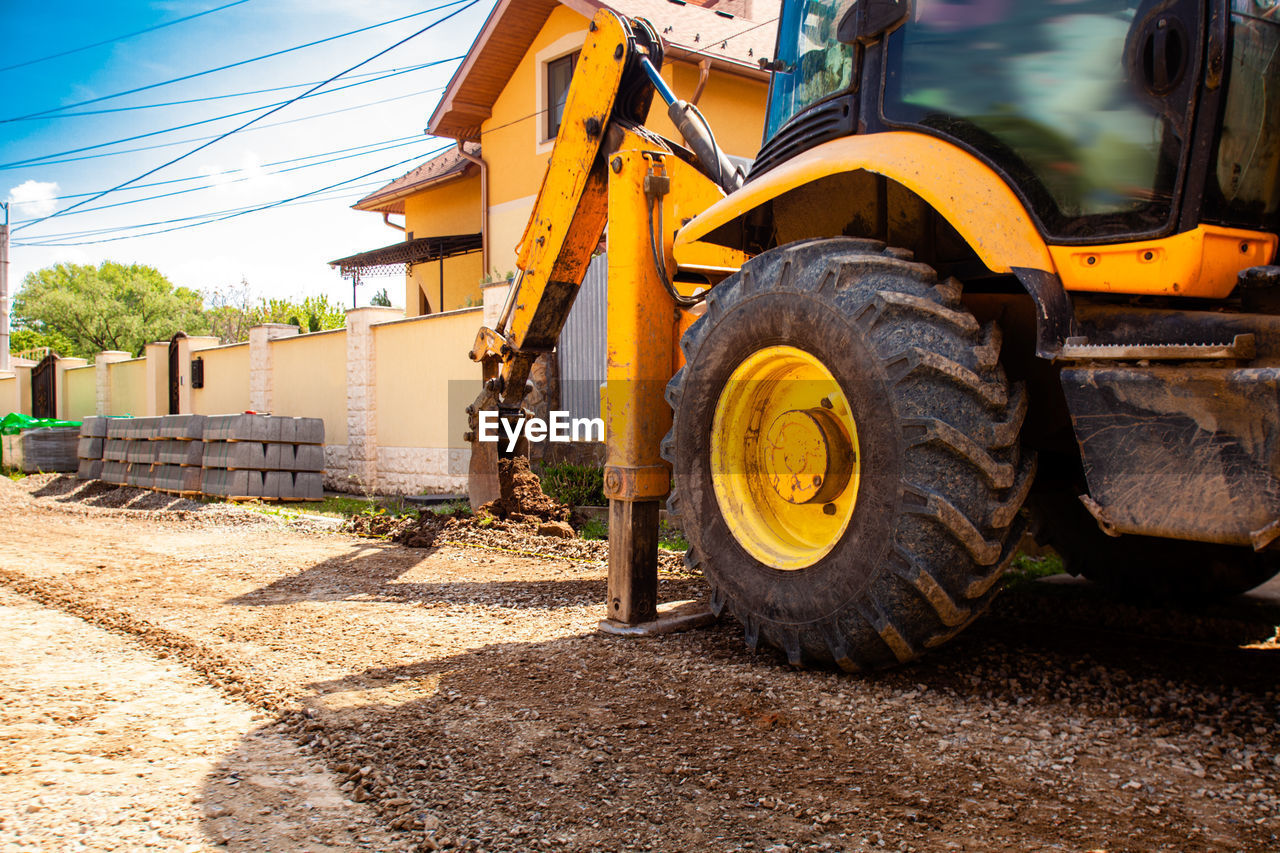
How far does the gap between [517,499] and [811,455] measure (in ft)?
16.1

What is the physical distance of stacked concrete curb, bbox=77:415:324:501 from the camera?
1131 cm

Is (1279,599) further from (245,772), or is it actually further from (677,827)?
(245,772)

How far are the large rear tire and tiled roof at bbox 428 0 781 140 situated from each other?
442 inches

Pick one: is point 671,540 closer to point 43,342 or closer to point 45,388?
point 45,388

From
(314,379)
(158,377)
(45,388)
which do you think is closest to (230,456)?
(314,379)

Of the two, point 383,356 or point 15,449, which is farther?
point 15,449

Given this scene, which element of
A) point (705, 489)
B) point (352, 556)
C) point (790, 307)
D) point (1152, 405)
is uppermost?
point (790, 307)

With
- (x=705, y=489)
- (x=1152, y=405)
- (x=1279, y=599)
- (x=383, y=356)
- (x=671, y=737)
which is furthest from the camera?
(x=383, y=356)

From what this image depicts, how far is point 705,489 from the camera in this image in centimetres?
393

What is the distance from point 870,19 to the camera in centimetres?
350

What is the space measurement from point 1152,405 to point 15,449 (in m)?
18.0

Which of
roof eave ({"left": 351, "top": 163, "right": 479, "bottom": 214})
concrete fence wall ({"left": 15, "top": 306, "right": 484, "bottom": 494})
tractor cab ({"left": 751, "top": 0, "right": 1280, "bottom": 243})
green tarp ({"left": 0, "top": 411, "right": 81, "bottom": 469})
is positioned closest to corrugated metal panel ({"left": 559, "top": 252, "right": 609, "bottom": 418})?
concrete fence wall ({"left": 15, "top": 306, "right": 484, "bottom": 494})

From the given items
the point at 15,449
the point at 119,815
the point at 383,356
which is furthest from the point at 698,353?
the point at 15,449

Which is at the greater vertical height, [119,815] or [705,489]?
[705,489]
